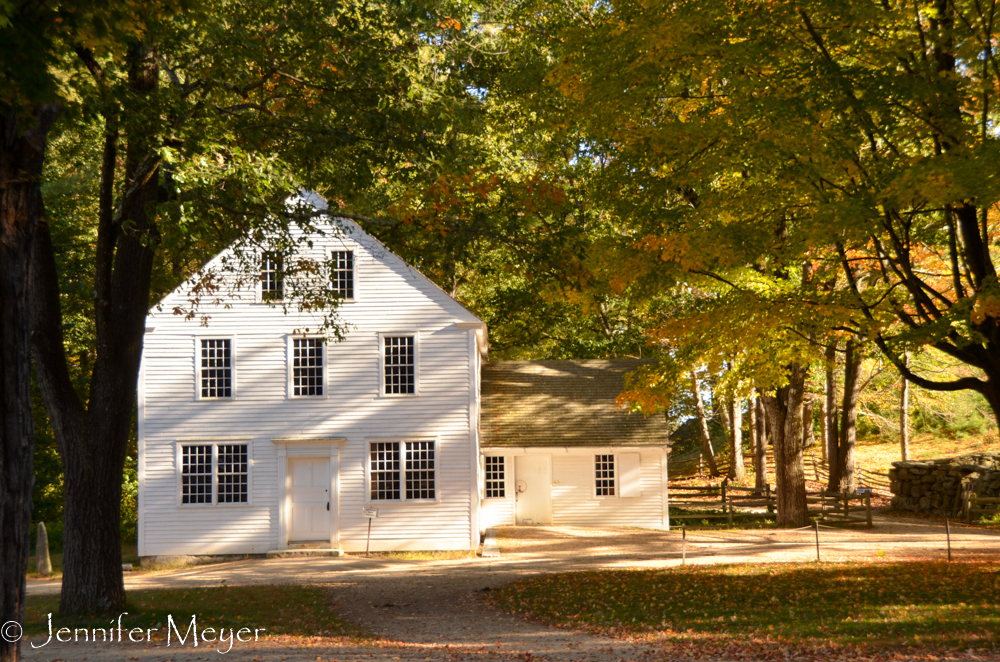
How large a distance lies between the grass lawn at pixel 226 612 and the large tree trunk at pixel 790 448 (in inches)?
518

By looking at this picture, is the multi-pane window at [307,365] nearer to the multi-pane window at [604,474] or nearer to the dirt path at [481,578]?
the dirt path at [481,578]

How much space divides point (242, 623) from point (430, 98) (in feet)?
26.0

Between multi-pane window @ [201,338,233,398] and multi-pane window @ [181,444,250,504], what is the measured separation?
4.58 feet

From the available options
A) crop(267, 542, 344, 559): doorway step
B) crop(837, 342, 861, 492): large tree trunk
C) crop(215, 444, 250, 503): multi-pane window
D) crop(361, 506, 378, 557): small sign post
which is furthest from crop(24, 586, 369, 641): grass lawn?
crop(837, 342, 861, 492): large tree trunk

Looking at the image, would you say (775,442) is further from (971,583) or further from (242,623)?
(242,623)

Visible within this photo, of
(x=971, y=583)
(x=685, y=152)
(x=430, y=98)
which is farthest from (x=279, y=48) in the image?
(x=971, y=583)

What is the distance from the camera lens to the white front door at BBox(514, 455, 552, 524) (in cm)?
2520

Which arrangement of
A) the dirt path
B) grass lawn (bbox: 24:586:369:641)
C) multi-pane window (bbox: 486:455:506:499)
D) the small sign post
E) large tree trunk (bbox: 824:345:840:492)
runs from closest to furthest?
the dirt path, grass lawn (bbox: 24:586:369:641), the small sign post, multi-pane window (bbox: 486:455:506:499), large tree trunk (bbox: 824:345:840:492)

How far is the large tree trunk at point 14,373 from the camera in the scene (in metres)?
6.76

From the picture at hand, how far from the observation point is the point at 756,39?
11797 millimetres

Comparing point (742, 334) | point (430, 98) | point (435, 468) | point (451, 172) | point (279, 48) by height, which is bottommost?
point (435, 468)

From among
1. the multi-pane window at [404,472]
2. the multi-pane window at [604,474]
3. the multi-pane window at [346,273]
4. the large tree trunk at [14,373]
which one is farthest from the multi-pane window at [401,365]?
the large tree trunk at [14,373]

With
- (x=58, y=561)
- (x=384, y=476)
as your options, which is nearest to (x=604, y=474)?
(x=384, y=476)

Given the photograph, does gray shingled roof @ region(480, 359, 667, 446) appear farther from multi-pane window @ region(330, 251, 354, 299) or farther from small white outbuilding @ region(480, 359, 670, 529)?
multi-pane window @ region(330, 251, 354, 299)
